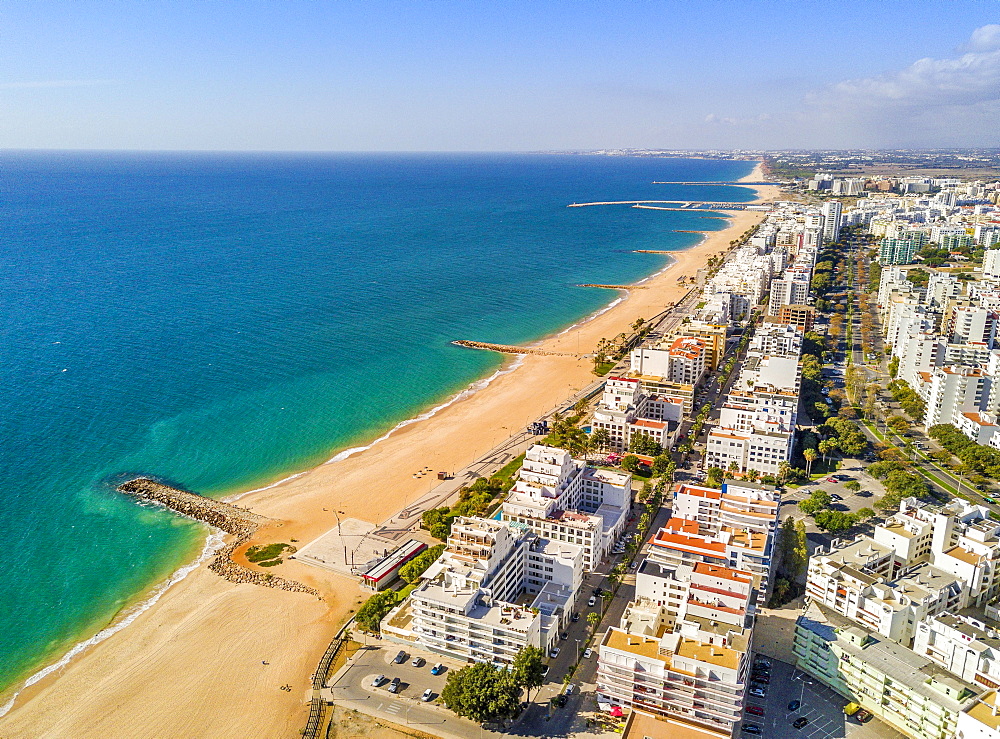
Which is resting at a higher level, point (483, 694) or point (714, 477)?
point (714, 477)

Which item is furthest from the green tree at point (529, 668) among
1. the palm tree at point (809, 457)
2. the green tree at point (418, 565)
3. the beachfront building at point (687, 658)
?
the palm tree at point (809, 457)

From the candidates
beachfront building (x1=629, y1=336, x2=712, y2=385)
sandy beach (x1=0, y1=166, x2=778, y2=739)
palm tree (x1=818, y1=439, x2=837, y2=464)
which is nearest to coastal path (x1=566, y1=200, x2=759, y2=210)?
beachfront building (x1=629, y1=336, x2=712, y2=385)

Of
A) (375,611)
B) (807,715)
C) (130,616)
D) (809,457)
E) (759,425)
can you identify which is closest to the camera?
(807,715)

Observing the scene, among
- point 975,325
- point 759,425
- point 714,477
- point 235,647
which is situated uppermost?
point 975,325

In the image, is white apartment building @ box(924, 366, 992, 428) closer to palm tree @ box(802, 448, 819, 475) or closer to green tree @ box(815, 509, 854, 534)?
palm tree @ box(802, 448, 819, 475)

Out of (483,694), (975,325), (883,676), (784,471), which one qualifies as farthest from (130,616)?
(975,325)

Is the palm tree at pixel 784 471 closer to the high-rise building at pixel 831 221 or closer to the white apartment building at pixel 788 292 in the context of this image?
the white apartment building at pixel 788 292

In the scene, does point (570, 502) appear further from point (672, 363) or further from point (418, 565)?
point (672, 363)
